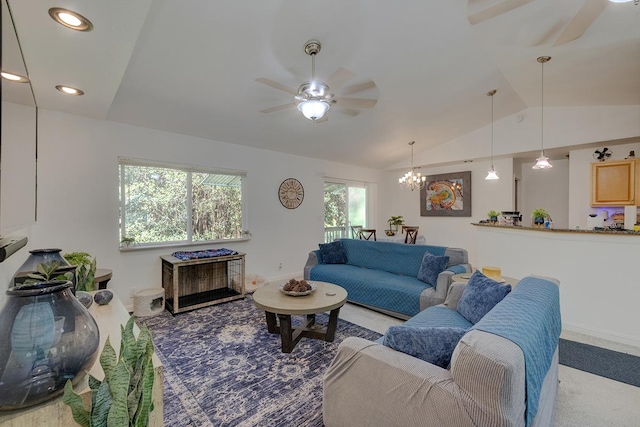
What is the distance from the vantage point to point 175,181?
13.6 feet

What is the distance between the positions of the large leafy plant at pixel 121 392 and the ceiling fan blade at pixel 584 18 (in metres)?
3.01

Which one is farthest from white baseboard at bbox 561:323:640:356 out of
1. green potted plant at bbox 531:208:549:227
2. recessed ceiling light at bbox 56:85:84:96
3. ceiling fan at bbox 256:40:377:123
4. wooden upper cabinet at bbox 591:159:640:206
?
recessed ceiling light at bbox 56:85:84:96

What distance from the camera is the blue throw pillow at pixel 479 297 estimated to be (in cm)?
200

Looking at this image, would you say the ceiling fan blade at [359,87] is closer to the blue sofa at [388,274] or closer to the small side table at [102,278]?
the blue sofa at [388,274]

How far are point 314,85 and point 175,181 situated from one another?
2.79 meters

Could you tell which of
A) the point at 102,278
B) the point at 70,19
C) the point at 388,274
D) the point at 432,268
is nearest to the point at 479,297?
the point at 432,268

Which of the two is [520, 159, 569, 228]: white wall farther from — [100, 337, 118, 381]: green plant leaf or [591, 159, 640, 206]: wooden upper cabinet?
[100, 337, 118, 381]: green plant leaf

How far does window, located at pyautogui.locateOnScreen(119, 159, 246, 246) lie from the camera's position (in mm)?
3779

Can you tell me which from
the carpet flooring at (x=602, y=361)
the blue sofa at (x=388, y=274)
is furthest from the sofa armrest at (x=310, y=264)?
the carpet flooring at (x=602, y=361)

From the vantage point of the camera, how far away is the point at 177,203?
4.16 meters

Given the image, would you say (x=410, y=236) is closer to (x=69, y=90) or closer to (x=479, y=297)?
(x=479, y=297)

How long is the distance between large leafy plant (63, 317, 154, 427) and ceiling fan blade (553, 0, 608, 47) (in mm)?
3012

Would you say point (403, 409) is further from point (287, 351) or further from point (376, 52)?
point (376, 52)

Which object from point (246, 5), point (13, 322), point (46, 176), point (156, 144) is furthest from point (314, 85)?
point (46, 176)
